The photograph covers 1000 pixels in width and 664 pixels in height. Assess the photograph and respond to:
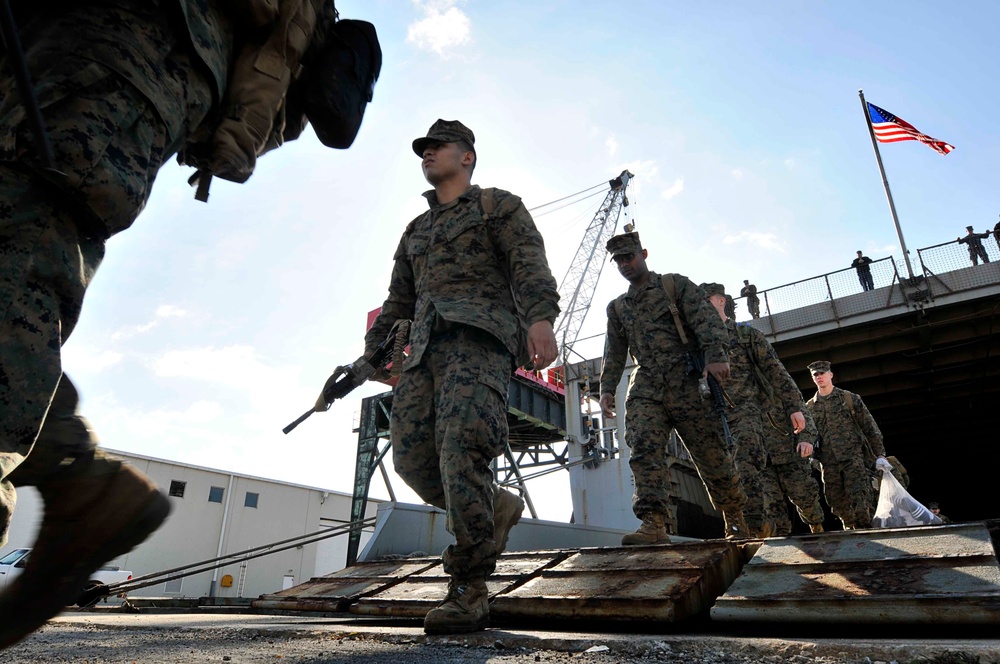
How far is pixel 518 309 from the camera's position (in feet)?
9.46

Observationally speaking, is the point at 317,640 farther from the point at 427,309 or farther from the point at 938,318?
the point at 938,318

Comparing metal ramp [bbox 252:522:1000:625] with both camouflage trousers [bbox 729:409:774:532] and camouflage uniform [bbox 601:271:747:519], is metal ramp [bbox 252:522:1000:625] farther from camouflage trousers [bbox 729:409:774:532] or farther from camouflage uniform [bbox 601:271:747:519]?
camouflage trousers [bbox 729:409:774:532]

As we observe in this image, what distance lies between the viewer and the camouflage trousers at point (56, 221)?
110cm

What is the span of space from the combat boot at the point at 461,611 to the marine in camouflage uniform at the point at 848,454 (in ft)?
18.2

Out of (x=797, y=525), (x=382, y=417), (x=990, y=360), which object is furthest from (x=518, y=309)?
(x=797, y=525)

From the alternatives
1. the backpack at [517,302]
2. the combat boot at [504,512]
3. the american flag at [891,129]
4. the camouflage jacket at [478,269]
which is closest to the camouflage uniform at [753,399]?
the combat boot at [504,512]

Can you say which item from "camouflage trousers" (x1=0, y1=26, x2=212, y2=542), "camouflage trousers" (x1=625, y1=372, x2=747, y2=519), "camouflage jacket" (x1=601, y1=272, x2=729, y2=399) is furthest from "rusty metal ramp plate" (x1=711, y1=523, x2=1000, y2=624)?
"camouflage trousers" (x1=0, y1=26, x2=212, y2=542)

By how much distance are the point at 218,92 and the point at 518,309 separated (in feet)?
5.16

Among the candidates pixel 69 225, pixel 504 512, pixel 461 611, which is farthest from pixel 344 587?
pixel 69 225

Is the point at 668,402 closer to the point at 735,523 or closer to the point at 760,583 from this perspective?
the point at 735,523

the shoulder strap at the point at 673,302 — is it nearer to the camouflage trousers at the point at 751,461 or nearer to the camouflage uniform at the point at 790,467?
the camouflage trousers at the point at 751,461

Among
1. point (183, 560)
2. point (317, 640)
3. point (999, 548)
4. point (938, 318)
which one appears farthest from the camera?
point (183, 560)

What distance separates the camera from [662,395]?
4.13 meters

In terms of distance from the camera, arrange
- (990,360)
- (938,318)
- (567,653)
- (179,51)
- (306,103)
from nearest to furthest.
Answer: (179,51) < (567,653) < (306,103) < (938,318) < (990,360)
